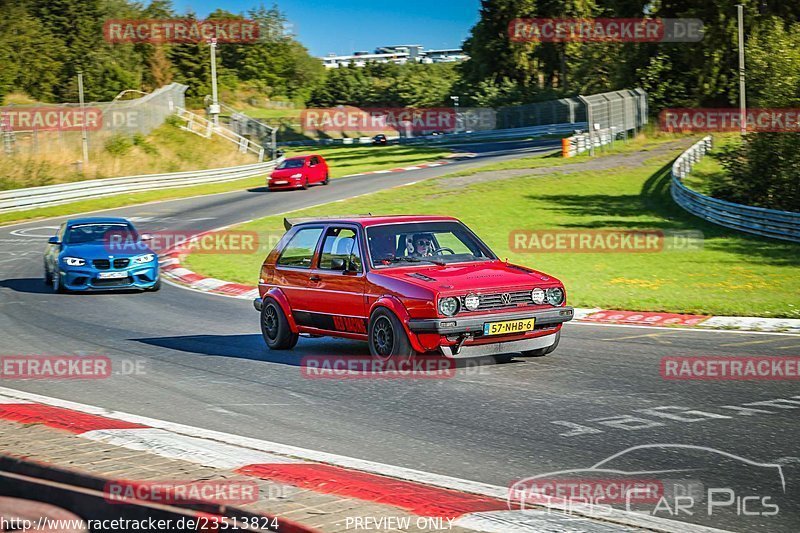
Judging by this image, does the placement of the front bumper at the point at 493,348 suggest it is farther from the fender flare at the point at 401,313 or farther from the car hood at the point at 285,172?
the car hood at the point at 285,172

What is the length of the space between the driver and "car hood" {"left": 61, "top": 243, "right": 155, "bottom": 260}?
9.52 metres

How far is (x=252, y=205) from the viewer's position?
122ft

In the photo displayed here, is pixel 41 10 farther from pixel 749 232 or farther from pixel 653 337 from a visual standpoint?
pixel 653 337

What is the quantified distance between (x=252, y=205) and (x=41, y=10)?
51.5 m

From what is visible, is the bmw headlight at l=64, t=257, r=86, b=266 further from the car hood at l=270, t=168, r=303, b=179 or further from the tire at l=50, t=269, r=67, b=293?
the car hood at l=270, t=168, r=303, b=179

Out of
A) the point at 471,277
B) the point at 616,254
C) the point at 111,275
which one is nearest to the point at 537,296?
the point at 471,277

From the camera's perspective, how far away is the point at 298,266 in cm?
1209

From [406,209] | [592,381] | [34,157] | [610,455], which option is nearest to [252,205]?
[406,209]

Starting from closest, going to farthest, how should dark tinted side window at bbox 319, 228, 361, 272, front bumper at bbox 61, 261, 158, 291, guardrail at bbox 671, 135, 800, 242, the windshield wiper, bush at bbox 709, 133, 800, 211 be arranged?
1. the windshield wiper
2. dark tinted side window at bbox 319, 228, 361, 272
3. front bumper at bbox 61, 261, 158, 291
4. guardrail at bbox 671, 135, 800, 242
5. bush at bbox 709, 133, 800, 211

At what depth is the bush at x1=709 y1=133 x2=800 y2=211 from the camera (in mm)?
29609

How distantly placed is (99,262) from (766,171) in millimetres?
20987

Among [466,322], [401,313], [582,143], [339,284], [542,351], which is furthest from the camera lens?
[582,143]

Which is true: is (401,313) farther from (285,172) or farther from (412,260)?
(285,172)

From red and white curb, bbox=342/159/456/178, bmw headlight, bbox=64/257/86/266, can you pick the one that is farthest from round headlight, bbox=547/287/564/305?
red and white curb, bbox=342/159/456/178
